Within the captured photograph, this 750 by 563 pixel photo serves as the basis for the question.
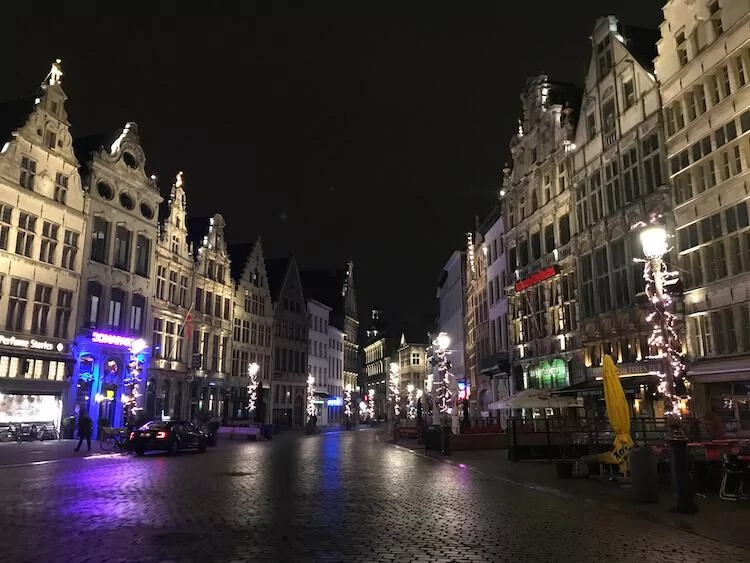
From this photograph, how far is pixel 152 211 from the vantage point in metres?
47.9

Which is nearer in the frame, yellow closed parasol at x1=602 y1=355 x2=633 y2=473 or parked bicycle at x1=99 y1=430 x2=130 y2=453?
yellow closed parasol at x1=602 y1=355 x2=633 y2=473

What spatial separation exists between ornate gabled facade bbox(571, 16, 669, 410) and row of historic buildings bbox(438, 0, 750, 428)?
0.09 metres

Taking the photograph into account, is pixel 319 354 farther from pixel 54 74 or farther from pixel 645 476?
pixel 645 476

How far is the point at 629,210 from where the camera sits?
31.8 metres

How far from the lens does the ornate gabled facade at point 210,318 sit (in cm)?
5394

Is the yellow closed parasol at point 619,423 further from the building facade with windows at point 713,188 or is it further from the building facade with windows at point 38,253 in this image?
the building facade with windows at point 38,253

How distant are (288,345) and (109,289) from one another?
3386 centimetres

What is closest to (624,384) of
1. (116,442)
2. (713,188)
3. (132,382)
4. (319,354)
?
(713,188)

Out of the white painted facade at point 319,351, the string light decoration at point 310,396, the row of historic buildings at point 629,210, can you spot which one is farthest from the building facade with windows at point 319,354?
the row of historic buildings at point 629,210

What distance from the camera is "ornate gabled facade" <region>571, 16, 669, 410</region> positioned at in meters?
30.7

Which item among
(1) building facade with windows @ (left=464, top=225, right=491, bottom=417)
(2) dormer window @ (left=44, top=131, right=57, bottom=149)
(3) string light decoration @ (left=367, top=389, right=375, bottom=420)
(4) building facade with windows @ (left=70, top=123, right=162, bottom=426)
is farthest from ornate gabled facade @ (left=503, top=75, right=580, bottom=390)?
(3) string light decoration @ (left=367, top=389, right=375, bottom=420)

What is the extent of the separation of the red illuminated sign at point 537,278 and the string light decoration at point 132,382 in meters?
26.7

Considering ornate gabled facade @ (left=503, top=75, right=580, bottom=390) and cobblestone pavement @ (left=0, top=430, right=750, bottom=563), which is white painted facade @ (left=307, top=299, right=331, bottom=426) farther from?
cobblestone pavement @ (left=0, top=430, right=750, bottom=563)

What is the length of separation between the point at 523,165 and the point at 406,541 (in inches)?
1590
